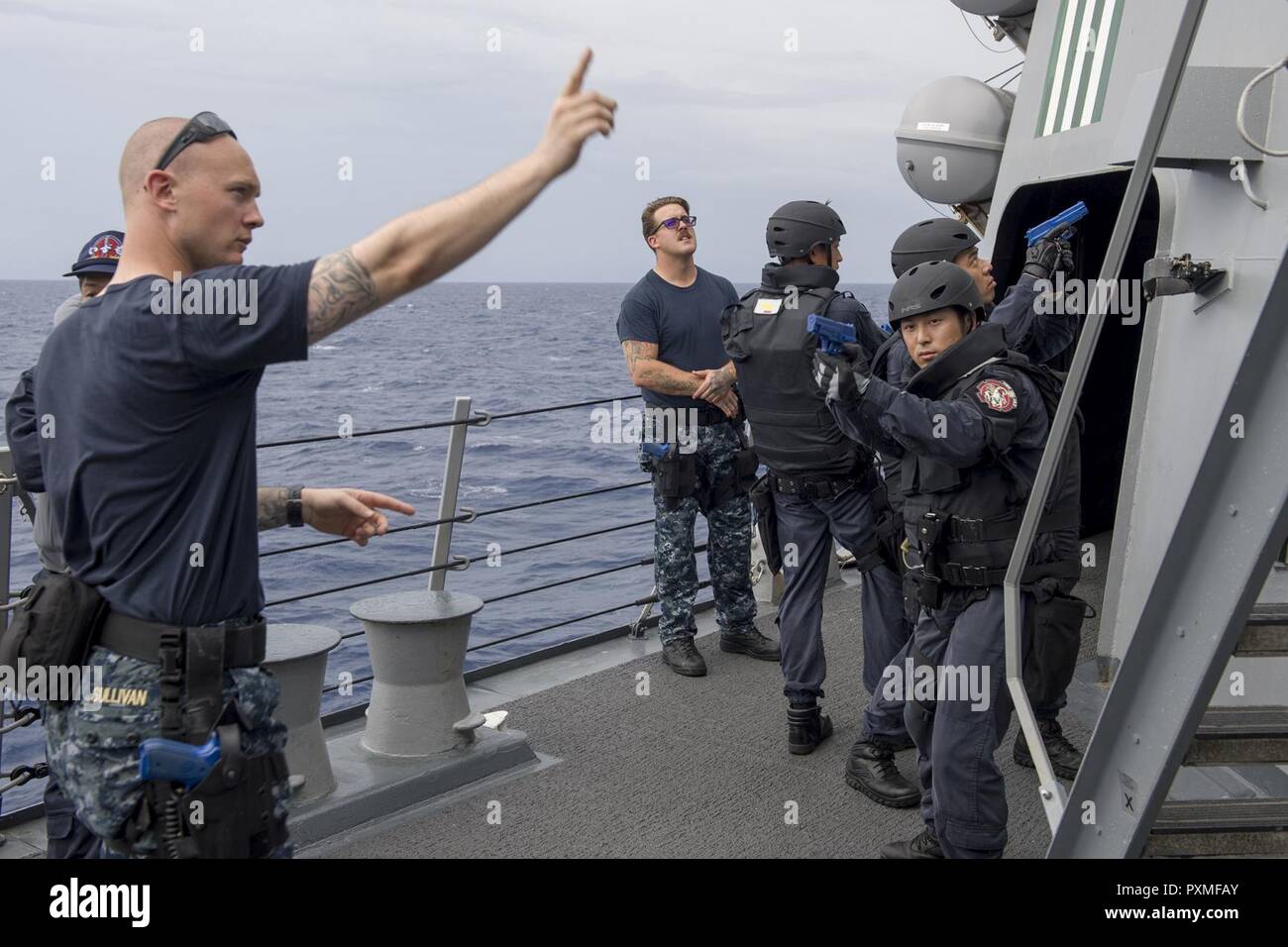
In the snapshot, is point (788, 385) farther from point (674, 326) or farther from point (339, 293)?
point (339, 293)

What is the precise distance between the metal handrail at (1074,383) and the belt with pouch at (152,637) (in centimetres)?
188

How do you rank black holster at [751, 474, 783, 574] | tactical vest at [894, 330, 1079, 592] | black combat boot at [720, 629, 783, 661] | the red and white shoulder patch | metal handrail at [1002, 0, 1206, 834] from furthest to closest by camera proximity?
1. black combat boot at [720, 629, 783, 661]
2. black holster at [751, 474, 783, 574]
3. tactical vest at [894, 330, 1079, 592]
4. the red and white shoulder patch
5. metal handrail at [1002, 0, 1206, 834]

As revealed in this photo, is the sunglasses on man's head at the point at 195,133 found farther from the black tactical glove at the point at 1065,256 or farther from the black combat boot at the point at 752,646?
the black combat boot at the point at 752,646

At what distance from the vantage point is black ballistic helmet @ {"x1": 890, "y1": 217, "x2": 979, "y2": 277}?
463 cm

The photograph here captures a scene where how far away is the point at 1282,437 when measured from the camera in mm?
2475

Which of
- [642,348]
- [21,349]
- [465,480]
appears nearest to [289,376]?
[21,349]

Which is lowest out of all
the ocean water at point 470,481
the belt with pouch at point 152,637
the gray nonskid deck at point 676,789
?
the ocean water at point 470,481

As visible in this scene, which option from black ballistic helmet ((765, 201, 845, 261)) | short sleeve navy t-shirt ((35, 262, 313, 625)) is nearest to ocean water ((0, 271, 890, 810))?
short sleeve navy t-shirt ((35, 262, 313, 625))

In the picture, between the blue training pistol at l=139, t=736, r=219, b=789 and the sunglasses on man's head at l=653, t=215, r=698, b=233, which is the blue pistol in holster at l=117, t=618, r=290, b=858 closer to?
the blue training pistol at l=139, t=736, r=219, b=789

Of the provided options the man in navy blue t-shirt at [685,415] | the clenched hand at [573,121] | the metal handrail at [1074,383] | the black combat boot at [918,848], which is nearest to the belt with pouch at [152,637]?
the clenched hand at [573,121]

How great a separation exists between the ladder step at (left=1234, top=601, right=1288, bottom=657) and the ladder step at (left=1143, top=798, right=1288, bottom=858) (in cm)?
36

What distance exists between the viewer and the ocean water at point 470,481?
15.0 m

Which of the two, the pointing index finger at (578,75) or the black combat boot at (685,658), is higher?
the pointing index finger at (578,75)
